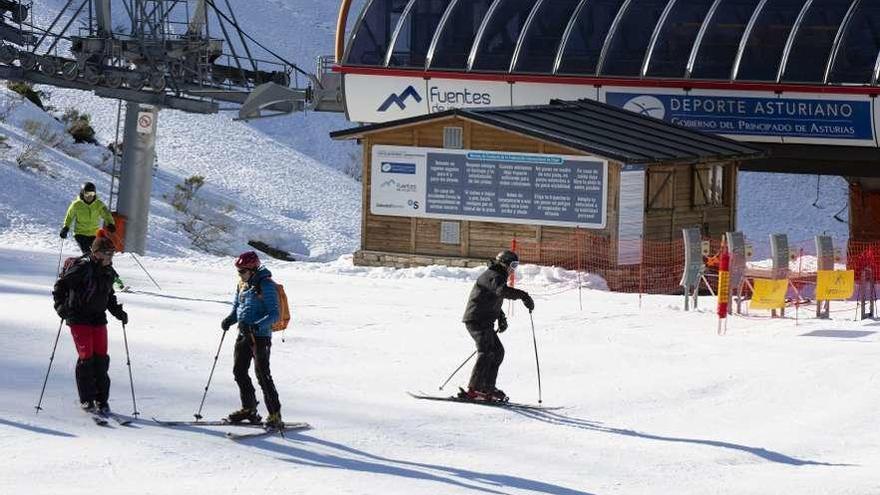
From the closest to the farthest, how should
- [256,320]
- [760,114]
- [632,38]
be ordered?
[256,320], [760,114], [632,38]

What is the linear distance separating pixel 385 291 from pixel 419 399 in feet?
32.3

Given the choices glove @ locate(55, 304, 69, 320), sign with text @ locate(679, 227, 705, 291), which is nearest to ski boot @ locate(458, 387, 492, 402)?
glove @ locate(55, 304, 69, 320)

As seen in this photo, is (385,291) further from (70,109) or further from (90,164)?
(70,109)

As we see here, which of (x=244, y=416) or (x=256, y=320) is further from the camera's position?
(x=244, y=416)

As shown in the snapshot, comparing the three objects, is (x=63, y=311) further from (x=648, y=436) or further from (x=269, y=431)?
(x=648, y=436)

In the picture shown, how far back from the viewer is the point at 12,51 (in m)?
37.0

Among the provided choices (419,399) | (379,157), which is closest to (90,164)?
(379,157)

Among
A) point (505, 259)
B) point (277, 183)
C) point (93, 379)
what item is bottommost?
point (93, 379)

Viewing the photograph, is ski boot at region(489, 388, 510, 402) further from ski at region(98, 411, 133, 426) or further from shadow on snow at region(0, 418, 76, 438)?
shadow on snow at region(0, 418, 76, 438)

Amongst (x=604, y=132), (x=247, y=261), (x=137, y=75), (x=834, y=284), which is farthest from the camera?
(x=137, y=75)

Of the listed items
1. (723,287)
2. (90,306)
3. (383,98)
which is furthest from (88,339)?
(383,98)

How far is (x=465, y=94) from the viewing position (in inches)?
1553

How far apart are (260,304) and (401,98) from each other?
2648 cm

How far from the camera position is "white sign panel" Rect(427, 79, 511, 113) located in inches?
1537
